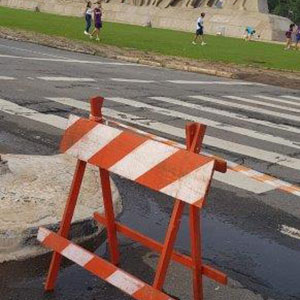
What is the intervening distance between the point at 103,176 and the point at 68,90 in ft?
29.2

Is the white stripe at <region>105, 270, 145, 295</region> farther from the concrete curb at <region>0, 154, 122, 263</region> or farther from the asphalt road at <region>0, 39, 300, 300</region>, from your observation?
the concrete curb at <region>0, 154, 122, 263</region>

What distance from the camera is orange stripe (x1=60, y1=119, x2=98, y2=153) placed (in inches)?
158

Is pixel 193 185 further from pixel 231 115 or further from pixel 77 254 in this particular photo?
pixel 231 115

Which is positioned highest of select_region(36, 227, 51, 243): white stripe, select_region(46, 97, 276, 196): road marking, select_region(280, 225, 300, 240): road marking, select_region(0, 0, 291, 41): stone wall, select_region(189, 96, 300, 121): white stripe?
select_region(36, 227, 51, 243): white stripe

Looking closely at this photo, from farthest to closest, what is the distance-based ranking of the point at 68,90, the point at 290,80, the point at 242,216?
the point at 290,80
the point at 68,90
the point at 242,216

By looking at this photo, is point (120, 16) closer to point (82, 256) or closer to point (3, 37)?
point (3, 37)

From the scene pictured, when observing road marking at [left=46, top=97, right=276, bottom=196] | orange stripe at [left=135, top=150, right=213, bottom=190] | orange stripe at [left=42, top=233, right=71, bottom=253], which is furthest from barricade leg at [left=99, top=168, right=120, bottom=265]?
road marking at [left=46, top=97, right=276, bottom=196]

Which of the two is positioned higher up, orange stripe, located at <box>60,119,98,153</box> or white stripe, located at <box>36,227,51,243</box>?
orange stripe, located at <box>60,119,98,153</box>

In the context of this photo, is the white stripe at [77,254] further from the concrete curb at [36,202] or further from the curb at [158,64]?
the curb at [158,64]

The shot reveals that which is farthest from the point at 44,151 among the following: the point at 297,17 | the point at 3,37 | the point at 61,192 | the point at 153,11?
the point at 297,17

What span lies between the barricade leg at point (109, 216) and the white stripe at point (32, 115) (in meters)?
4.90

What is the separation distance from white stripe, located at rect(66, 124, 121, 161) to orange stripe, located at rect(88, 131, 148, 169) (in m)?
0.03

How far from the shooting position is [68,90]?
502 inches

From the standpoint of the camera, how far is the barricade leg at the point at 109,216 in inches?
161
